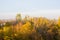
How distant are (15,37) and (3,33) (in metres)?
1.52

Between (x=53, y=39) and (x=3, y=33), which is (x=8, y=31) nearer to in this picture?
(x=3, y=33)

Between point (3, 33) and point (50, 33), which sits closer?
point (3, 33)

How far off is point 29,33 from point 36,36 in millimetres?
835

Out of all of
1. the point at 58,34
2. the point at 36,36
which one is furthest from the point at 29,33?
the point at 58,34

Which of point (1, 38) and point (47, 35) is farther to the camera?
point (47, 35)

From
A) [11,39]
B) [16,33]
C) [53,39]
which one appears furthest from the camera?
[53,39]

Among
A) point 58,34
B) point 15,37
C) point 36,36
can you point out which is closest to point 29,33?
point 36,36

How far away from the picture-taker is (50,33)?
22453mm

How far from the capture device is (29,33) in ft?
66.8

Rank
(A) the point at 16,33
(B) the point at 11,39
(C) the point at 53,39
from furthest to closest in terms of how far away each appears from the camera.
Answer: (C) the point at 53,39
(A) the point at 16,33
(B) the point at 11,39

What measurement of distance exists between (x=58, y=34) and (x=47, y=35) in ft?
4.47

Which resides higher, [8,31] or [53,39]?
[8,31]

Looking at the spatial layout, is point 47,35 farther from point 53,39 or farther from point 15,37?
point 15,37

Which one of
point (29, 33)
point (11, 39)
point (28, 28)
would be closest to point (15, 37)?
point (11, 39)
